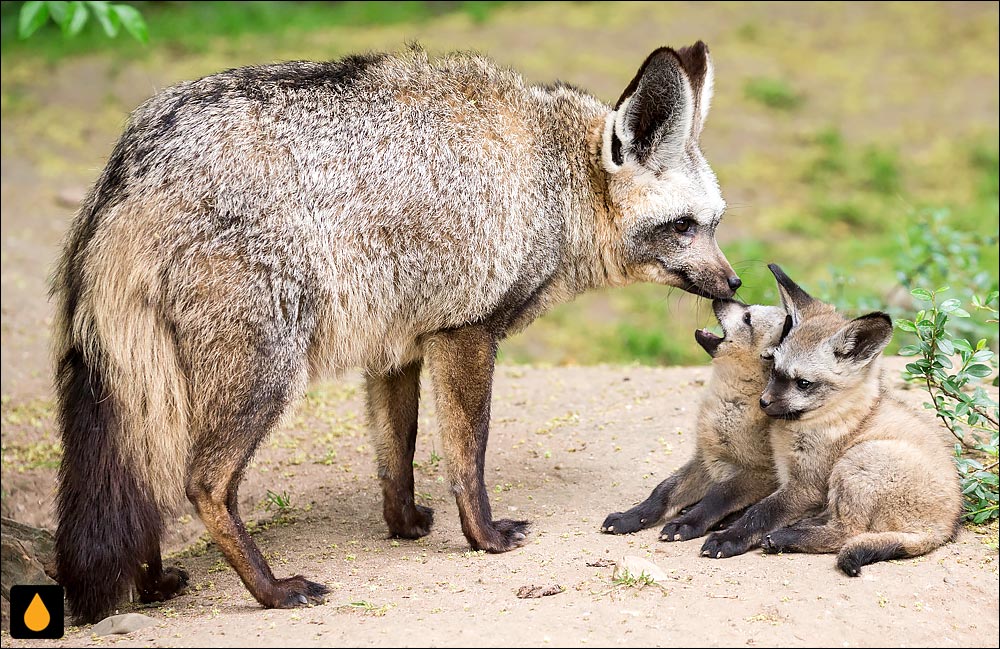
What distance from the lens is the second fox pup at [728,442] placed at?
18.4 feet

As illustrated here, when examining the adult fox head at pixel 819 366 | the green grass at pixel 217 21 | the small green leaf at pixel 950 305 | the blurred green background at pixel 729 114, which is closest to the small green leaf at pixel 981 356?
the small green leaf at pixel 950 305

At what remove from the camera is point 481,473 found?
5.63 m

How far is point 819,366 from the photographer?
5418 millimetres

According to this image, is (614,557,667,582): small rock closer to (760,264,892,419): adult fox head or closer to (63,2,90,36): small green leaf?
(760,264,892,419): adult fox head

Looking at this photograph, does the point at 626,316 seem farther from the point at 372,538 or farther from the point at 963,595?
the point at 963,595

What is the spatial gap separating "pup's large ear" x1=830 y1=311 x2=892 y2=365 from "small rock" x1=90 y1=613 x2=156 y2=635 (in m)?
3.52

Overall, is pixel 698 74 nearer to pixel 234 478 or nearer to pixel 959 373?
pixel 959 373

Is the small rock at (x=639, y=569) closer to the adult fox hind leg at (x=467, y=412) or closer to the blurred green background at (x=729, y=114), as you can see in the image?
the adult fox hind leg at (x=467, y=412)

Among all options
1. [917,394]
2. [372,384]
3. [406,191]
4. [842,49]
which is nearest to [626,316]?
[917,394]

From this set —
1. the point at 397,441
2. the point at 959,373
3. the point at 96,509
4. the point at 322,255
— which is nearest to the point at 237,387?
the point at 322,255

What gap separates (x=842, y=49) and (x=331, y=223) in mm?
15103

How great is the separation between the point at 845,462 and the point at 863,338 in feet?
2.09

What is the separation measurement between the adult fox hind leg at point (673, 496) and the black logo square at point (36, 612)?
269 cm

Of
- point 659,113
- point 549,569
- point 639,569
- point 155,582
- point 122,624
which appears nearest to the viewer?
point 122,624
